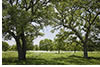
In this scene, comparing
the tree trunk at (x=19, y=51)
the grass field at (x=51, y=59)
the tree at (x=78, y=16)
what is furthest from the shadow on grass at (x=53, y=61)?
the tree at (x=78, y=16)

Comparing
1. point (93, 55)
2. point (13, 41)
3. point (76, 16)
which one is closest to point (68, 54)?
point (93, 55)

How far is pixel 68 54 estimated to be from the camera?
5973mm

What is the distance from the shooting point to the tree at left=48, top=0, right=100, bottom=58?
6.09 m

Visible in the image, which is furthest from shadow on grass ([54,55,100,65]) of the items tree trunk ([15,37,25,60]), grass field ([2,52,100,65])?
tree trunk ([15,37,25,60])

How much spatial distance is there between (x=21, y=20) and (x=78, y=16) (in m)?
3.06

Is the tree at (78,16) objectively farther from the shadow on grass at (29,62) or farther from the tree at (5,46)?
the tree at (5,46)

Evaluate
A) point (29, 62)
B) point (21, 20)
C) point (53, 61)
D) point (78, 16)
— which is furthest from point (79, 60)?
A: point (21, 20)

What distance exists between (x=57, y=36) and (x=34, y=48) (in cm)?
125

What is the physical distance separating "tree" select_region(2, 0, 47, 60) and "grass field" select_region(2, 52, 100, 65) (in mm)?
314

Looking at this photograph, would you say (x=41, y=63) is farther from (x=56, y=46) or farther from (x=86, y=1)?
(x=86, y=1)

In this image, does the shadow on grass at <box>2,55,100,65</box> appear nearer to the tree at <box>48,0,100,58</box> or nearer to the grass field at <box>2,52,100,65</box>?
the grass field at <box>2,52,100,65</box>

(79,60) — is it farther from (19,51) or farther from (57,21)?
(19,51)

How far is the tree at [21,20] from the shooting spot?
4.73 metres

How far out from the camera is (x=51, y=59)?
5430 millimetres
